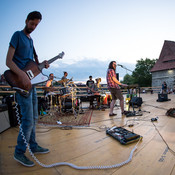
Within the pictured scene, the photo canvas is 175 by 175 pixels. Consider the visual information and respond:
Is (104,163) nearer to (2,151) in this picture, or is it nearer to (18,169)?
(18,169)

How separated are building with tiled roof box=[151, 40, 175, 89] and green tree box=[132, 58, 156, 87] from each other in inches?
367

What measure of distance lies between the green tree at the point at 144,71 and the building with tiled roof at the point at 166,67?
933 centimetres

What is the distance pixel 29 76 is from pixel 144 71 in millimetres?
44294

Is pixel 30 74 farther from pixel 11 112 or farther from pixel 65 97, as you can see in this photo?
pixel 65 97

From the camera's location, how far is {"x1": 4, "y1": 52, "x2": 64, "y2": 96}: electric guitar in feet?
3.71

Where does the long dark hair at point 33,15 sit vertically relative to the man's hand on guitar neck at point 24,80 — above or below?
above

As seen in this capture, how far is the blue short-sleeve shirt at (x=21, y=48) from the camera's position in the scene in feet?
3.76

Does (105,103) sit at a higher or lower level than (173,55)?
lower

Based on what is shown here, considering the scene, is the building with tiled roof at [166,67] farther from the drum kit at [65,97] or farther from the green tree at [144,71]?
the drum kit at [65,97]

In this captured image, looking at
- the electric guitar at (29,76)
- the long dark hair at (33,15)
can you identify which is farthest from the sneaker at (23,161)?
the long dark hair at (33,15)

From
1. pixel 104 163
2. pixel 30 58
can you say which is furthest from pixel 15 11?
pixel 104 163

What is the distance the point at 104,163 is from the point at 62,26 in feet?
35.9

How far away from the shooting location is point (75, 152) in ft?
4.67

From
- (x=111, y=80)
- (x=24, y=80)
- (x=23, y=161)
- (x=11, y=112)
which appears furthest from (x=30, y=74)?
(x=111, y=80)
